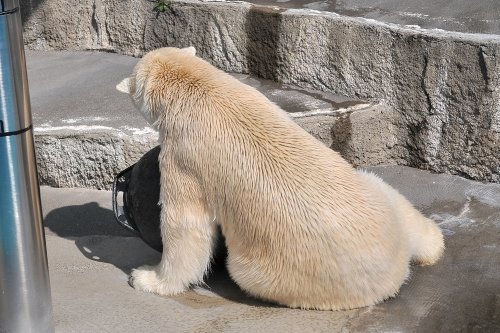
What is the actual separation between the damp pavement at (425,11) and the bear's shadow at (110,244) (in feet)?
7.31

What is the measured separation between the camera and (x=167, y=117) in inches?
146

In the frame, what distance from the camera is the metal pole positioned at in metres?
2.95

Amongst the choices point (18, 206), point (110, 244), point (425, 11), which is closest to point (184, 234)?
point (18, 206)

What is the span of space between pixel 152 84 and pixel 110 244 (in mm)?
1131

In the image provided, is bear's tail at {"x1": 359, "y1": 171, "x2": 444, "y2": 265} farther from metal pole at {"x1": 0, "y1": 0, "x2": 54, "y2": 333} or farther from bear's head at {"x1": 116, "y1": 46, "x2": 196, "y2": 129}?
metal pole at {"x1": 0, "y1": 0, "x2": 54, "y2": 333}

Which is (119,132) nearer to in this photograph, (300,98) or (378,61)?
(300,98)

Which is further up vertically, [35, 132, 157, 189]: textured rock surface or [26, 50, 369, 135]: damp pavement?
[26, 50, 369, 135]: damp pavement

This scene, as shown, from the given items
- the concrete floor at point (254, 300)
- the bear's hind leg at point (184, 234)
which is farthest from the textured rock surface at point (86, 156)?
the bear's hind leg at point (184, 234)

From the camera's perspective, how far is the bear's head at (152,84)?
3.76 m

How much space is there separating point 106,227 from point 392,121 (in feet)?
6.45

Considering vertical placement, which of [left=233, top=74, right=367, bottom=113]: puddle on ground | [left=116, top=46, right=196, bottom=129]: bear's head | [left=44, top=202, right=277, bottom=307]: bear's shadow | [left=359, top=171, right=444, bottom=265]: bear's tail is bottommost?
[left=44, top=202, right=277, bottom=307]: bear's shadow

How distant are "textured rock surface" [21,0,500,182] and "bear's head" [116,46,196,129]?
178cm

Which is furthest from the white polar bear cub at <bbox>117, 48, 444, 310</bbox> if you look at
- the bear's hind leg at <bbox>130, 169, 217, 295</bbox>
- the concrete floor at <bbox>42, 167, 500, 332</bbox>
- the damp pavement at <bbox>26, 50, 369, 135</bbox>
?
the damp pavement at <bbox>26, 50, 369, 135</bbox>

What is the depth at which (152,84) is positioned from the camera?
378 cm
